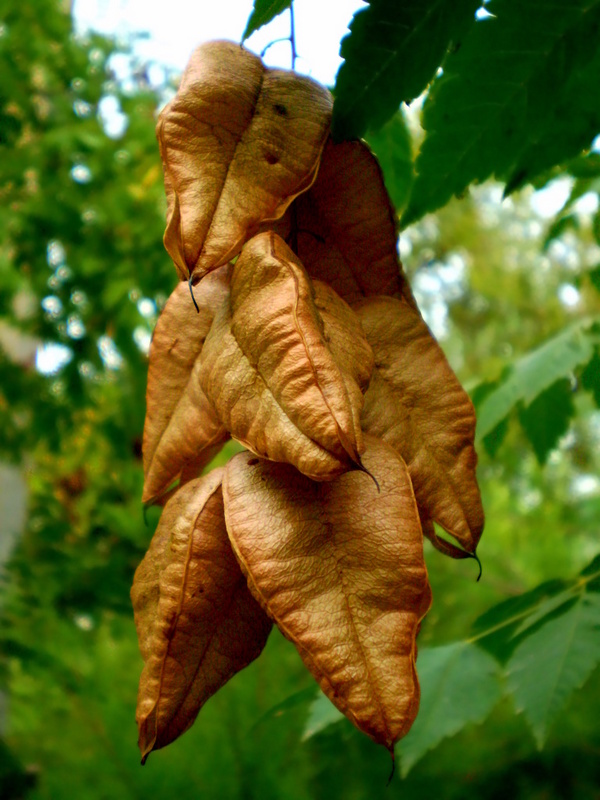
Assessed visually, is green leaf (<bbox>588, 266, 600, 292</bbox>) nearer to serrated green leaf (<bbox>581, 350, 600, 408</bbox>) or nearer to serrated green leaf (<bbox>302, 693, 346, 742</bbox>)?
serrated green leaf (<bbox>581, 350, 600, 408</bbox>)

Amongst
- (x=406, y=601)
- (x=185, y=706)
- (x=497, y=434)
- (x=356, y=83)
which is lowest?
(x=497, y=434)

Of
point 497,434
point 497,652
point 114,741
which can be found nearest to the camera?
point 497,652

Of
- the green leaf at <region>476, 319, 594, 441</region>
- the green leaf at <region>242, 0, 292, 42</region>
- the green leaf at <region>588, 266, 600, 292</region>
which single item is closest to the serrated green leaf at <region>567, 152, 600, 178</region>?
the green leaf at <region>588, 266, 600, 292</region>

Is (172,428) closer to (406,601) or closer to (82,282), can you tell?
(406,601)

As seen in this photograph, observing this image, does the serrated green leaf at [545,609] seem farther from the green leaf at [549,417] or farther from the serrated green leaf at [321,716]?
the green leaf at [549,417]

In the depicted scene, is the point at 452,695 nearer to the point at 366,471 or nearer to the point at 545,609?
the point at 545,609

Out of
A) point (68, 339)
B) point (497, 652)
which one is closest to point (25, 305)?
point (68, 339)
